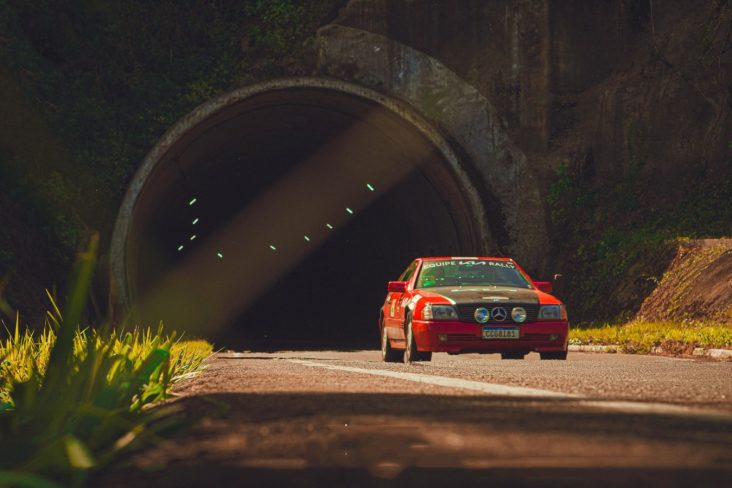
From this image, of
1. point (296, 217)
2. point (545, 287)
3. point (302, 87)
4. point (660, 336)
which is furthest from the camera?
point (296, 217)

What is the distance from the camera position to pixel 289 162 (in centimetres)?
3195

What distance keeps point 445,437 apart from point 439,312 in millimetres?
9187

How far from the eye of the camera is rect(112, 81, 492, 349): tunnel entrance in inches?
997

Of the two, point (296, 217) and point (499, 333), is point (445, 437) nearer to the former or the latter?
point (499, 333)

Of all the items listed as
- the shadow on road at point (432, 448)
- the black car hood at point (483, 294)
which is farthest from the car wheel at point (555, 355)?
the shadow on road at point (432, 448)

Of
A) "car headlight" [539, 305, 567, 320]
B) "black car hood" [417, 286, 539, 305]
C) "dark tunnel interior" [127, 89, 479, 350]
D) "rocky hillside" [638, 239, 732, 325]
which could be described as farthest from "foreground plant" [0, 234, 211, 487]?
"dark tunnel interior" [127, 89, 479, 350]

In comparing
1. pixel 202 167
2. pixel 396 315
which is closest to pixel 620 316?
pixel 396 315

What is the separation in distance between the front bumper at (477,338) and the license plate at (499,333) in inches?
1.6

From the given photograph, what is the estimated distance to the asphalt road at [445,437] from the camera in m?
3.90

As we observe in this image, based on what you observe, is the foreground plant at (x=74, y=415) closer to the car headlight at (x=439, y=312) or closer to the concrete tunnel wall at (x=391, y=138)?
the car headlight at (x=439, y=312)

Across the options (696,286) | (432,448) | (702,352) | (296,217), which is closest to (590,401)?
(432,448)

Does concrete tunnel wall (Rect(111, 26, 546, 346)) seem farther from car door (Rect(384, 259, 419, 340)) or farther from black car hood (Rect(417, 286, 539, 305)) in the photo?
black car hood (Rect(417, 286, 539, 305))

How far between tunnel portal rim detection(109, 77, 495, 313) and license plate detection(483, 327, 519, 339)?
11.1m

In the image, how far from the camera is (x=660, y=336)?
17.2 m
